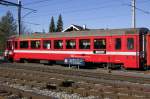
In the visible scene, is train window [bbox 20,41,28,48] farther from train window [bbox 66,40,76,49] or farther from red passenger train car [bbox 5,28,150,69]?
train window [bbox 66,40,76,49]

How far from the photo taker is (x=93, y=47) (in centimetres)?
2697

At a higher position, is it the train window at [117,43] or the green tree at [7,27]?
the green tree at [7,27]

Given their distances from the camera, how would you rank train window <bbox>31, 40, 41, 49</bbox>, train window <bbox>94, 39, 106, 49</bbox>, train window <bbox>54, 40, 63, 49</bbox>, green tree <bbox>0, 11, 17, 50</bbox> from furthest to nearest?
green tree <bbox>0, 11, 17, 50</bbox>, train window <bbox>31, 40, 41, 49</bbox>, train window <bbox>54, 40, 63, 49</bbox>, train window <bbox>94, 39, 106, 49</bbox>

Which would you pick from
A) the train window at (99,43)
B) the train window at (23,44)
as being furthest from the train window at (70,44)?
the train window at (23,44)

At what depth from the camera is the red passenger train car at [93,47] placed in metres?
24.7

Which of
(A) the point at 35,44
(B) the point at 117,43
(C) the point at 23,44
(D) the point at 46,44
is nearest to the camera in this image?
(B) the point at 117,43

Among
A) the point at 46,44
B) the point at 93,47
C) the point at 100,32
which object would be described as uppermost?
the point at 100,32

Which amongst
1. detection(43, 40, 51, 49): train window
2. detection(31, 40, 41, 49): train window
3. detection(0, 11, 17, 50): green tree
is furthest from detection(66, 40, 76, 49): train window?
detection(0, 11, 17, 50): green tree

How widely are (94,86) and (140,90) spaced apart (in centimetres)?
227

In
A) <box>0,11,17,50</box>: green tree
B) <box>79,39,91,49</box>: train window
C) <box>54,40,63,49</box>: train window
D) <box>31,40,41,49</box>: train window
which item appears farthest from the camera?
<box>0,11,17,50</box>: green tree

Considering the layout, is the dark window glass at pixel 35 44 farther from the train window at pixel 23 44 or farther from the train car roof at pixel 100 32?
the train window at pixel 23 44

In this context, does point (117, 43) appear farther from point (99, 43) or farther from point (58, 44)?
point (58, 44)

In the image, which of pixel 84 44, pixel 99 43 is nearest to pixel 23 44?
pixel 84 44

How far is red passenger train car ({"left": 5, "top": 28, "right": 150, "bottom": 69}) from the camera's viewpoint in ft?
81.0
